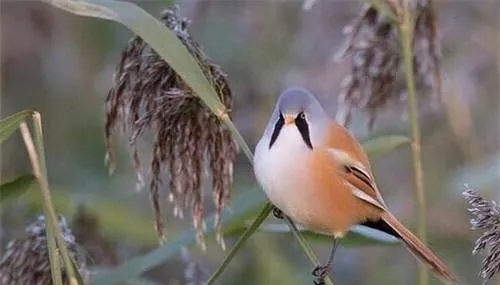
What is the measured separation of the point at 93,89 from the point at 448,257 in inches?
60.7

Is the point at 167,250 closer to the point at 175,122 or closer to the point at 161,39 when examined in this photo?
the point at 175,122

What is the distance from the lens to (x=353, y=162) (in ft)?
6.04

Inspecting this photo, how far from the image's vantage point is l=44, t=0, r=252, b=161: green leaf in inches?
63.8

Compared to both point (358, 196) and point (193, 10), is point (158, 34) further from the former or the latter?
point (193, 10)

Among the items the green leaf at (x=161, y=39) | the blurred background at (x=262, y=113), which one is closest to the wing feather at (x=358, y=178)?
the green leaf at (x=161, y=39)

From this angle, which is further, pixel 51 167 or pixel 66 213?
pixel 51 167

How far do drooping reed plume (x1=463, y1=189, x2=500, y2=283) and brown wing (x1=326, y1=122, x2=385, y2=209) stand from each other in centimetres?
33

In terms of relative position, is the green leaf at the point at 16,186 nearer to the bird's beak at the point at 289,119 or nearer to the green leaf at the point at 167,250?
the green leaf at the point at 167,250

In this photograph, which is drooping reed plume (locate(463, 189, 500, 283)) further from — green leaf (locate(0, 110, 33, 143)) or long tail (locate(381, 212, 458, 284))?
green leaf (locate(0, 110, 33, 143))

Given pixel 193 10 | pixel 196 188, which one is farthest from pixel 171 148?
pixel 193 10

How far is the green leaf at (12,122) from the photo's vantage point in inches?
60.1

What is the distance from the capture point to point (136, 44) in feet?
5.92

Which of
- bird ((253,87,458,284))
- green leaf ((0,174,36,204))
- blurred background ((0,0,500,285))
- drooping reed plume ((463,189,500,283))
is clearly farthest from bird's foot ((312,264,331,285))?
blurred background ((0,0,500,285))

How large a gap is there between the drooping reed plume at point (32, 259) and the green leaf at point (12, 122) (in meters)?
0.22
